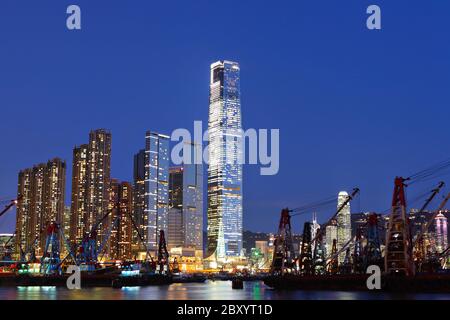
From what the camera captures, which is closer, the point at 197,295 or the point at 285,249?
the point at 197,295

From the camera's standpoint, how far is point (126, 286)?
131125 mm

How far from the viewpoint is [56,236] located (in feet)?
489

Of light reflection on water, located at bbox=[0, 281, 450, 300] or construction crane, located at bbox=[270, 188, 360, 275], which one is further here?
construction crane, located at bbox=[270, 188, 360, 275]

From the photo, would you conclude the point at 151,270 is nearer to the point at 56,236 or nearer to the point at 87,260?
the point at 87,260

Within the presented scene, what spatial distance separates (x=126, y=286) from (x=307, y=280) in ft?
147

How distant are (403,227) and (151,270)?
9433 cm

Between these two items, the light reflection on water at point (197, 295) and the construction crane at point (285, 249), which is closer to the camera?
the light reflection on water at point (197, 295)
